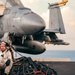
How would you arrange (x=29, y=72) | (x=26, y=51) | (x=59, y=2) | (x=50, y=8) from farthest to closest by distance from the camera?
(x=50, y=8)
(x=59, y=2)
(x=26, y=51)
(x=29, y=72)

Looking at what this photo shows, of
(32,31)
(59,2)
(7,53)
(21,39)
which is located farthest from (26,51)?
(59,2)

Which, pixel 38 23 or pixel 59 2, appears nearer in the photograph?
pixel 38 23

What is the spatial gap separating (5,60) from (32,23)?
2.49m

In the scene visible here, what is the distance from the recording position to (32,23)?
809cm

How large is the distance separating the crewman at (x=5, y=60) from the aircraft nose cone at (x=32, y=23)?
212cm

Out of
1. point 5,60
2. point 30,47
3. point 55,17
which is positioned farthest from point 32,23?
point 55,17

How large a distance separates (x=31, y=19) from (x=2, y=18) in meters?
1.87

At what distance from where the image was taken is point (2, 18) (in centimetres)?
958

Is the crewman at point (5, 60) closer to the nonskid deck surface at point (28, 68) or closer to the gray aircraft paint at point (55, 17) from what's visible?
the nonskid deck surface at point (28, 68)

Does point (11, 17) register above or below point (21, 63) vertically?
above

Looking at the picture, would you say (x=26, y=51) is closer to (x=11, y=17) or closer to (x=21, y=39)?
(x=21, y=39)

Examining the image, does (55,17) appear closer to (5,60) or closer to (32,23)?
(32,23)

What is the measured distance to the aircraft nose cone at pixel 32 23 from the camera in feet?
26.4

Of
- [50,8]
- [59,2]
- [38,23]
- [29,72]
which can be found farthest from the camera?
[50,8]
